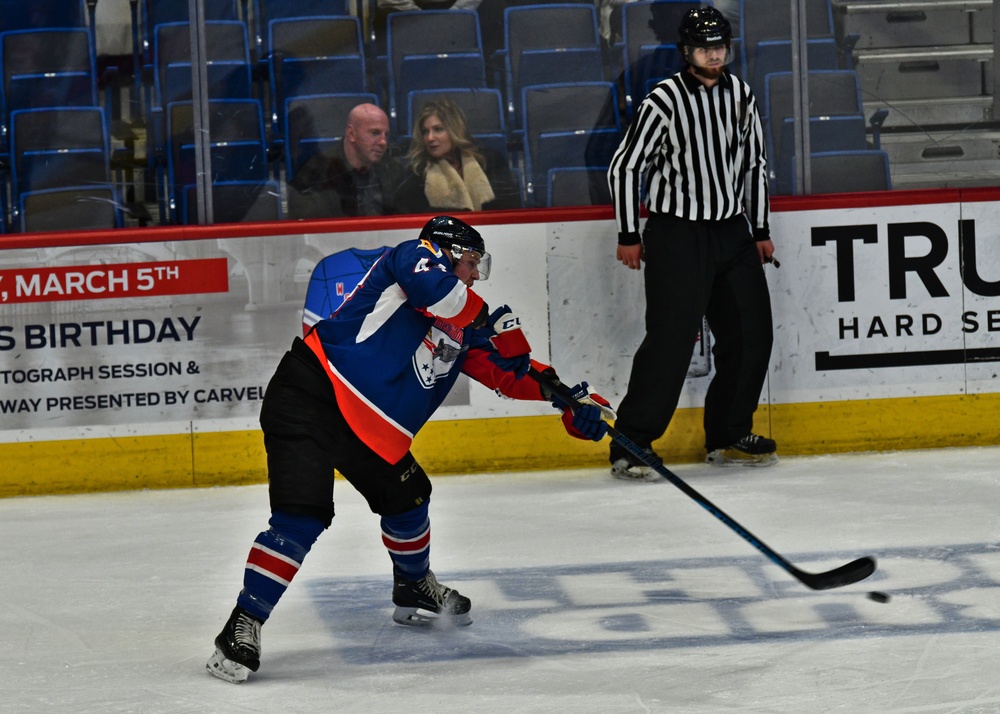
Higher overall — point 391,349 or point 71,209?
point 71,209

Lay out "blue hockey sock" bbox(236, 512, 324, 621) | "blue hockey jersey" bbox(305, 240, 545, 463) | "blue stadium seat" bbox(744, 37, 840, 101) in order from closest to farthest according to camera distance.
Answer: "blue hockey sock" bbox(236, 512, 324, 621)
"blue hockey jersey" bbox(305, 240, 545, 463)
"blue stadium seat" bbox(744, 37, 840, 101)

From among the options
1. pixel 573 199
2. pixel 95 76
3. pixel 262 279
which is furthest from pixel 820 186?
pixel 95 76

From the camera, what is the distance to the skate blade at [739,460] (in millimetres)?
4746

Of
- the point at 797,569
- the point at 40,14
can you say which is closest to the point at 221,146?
the point at 40,14

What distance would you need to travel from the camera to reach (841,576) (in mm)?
3004

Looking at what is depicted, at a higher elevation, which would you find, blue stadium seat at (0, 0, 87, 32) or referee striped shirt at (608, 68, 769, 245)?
blue stadium seat at (0, 0, 87, 32)

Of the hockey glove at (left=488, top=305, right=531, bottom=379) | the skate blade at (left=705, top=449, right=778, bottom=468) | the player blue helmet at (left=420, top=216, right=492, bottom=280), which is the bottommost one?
the skate blade at (left=705, top=449, right=778, bottom=468)

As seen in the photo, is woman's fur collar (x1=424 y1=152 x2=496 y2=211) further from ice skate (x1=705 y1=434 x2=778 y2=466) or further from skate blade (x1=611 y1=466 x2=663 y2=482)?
ice skate (x1=705 y1=434 x2=778 y2=466)

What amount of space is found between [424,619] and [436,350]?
0.62 m

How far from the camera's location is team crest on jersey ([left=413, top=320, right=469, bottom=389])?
2.82 m

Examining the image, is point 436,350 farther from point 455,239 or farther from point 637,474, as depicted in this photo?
point 637,474

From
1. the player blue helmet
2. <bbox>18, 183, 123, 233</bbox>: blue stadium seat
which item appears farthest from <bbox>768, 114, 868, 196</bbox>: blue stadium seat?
the player blue helmet

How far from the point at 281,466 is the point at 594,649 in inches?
28.4

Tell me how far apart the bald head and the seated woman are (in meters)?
0.10
